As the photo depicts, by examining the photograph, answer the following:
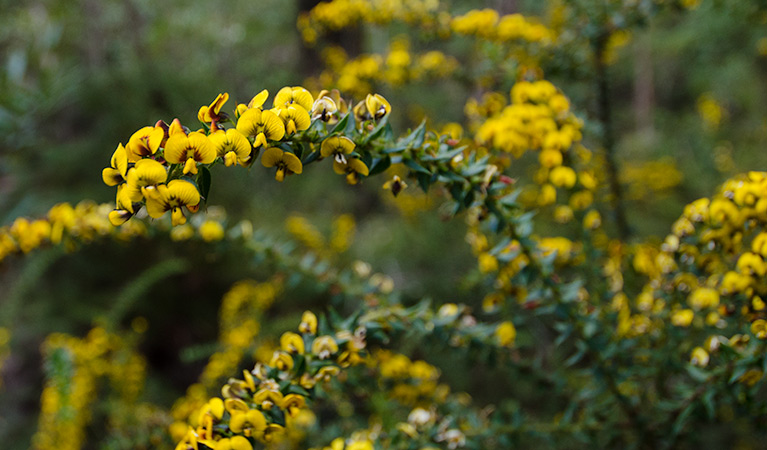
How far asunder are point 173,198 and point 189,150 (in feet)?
0.22

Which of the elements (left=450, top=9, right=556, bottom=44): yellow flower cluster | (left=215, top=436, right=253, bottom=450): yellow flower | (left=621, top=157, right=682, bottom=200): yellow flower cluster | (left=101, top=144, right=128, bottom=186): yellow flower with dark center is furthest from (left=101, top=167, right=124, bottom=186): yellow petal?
(left=621, top=157, right=682, bottom=200): yellow flower cluster

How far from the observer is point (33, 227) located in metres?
1.11

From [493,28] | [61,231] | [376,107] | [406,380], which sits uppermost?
[493,28]

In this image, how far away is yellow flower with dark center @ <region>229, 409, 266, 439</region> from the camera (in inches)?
26.9

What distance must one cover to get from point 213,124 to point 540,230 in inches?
87.1

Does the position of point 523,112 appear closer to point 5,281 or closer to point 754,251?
point 754,251

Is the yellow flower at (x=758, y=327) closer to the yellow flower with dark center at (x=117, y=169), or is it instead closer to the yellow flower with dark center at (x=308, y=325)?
the yellow flower with dark center at (x=308, y=325)

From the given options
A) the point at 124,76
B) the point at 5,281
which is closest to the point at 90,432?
the point at 5,281

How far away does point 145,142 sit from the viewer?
61cm

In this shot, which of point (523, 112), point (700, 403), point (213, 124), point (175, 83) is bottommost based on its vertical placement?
point (700, 403)

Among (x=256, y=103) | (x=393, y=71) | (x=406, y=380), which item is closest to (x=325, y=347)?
(x=256, y=103)

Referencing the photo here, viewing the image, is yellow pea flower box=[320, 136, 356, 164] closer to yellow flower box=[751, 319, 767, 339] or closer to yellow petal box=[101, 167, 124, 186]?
yellow petal box=[101, 167, 124, 186]

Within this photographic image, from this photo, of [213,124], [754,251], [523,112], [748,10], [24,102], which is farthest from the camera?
[24,102]

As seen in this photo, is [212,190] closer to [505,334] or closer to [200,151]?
[505,334]
